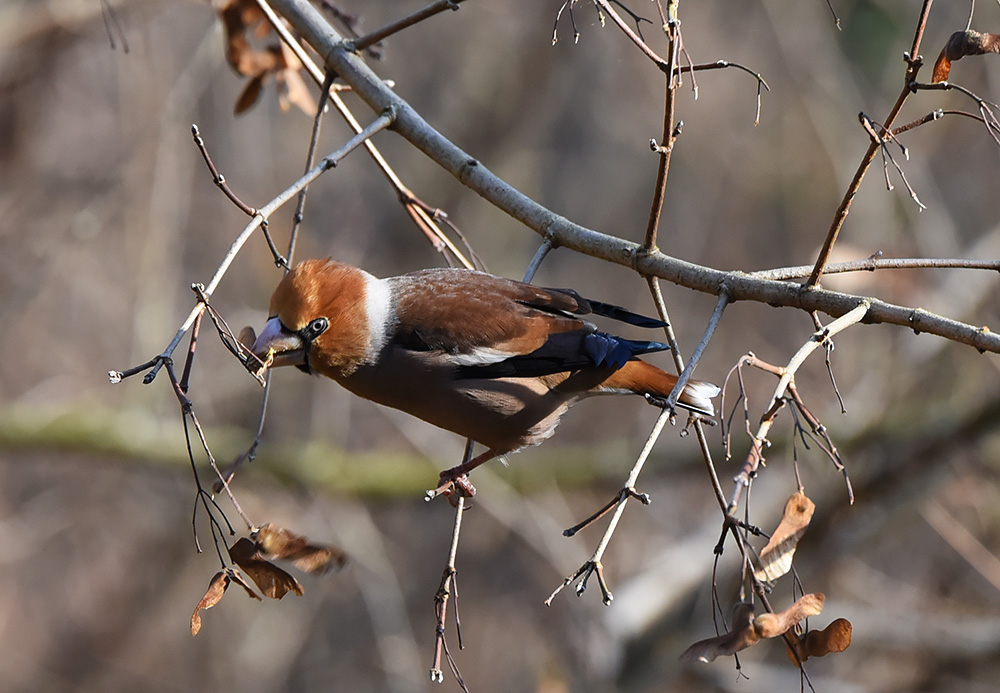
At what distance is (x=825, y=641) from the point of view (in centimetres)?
200

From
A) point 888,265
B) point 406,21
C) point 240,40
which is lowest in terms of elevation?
point 888,265

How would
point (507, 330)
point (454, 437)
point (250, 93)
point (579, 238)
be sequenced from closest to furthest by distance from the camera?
point (579, 238), point (507, 330), point (250, 93), point (454, 437)

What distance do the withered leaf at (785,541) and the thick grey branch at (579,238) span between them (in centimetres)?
51

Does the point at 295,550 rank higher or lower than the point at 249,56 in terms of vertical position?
lower

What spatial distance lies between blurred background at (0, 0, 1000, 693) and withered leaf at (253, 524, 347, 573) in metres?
2.84

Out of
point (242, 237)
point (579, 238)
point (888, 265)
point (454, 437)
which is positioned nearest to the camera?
point (242, 237)

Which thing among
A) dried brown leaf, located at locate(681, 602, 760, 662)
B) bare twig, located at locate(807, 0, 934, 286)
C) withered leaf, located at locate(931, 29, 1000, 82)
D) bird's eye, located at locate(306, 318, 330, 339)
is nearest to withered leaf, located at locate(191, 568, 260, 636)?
dried brown leaf, located at locate(681, 602, 760, 662)

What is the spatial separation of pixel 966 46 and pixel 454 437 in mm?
5808

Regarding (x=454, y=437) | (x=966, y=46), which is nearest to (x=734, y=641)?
(x=966, y=46)

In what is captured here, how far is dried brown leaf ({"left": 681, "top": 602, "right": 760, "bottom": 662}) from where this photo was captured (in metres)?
1.86

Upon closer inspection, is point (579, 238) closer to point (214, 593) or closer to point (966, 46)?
point (966, 46)

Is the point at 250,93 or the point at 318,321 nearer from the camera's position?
the point at 318,321

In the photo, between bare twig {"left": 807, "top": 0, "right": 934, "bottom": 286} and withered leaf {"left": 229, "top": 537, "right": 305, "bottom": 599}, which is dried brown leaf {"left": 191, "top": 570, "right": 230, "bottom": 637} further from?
bare twig {"left": 807, "top": 0, "right": 934, "bottom": 286}

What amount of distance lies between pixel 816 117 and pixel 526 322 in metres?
6.62
